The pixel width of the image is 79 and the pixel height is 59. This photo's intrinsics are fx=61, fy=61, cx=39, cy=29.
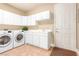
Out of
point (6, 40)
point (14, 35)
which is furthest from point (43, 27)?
point (6, 40)

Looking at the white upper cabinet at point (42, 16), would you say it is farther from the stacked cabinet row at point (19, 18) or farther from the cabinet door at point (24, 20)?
the cabinet door at point (24, 20)

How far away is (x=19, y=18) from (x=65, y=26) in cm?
127

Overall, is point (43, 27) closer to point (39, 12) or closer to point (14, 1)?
point (39, 12)

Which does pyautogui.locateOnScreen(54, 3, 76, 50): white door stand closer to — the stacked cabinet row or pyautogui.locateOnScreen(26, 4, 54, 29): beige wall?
pyautogui.locateOnScreen(26, 4, 54, 29): beige wall

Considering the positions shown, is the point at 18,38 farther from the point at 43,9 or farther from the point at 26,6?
the point at 43,9

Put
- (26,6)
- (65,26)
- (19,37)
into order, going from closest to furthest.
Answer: (26,6), (65,26), (19,37)

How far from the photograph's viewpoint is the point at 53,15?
1676mm

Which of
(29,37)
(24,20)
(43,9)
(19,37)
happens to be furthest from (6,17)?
(43,9)

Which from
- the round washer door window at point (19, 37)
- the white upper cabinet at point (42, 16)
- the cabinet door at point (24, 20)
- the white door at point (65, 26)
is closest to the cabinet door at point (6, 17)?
the cabinet door at point (24, 20)

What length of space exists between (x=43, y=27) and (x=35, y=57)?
0.75m

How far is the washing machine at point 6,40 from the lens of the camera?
1.51 meters

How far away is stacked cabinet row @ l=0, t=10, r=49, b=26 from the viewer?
1480 millimetres

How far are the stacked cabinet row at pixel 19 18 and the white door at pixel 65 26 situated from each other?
1.30 feet

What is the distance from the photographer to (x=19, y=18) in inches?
59.4
